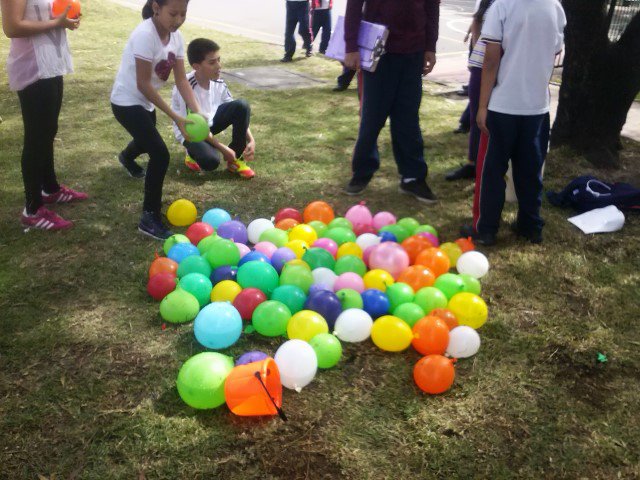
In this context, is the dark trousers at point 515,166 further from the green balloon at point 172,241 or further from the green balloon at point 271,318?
the green balloon at point 172,241

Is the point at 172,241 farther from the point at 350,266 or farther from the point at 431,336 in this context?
the point at 431,336

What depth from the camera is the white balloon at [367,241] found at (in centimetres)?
338

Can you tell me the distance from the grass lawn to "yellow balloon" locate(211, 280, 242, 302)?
0.24 m

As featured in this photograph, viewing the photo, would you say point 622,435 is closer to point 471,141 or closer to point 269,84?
point 471,141

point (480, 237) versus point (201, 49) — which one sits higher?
point (201, 49)

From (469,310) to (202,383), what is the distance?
1367 mm

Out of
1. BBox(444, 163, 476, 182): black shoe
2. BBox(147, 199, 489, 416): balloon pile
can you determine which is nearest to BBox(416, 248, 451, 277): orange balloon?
BBox(147, 199, 489, 416): balloon pile

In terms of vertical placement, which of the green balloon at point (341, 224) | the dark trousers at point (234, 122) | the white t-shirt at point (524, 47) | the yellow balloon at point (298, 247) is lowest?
the yellow balloon at point (298, 247)

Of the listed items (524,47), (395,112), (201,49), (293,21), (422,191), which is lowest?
(422,191)

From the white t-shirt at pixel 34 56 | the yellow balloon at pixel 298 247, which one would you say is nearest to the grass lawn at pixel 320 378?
the yellow balloon at pixel 298 247

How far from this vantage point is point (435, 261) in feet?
10.4

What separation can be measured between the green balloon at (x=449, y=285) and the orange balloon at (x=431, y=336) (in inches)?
15.3

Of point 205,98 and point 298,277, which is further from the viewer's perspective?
point 205,98

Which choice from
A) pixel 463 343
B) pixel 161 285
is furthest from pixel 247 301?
pixel 463 343
